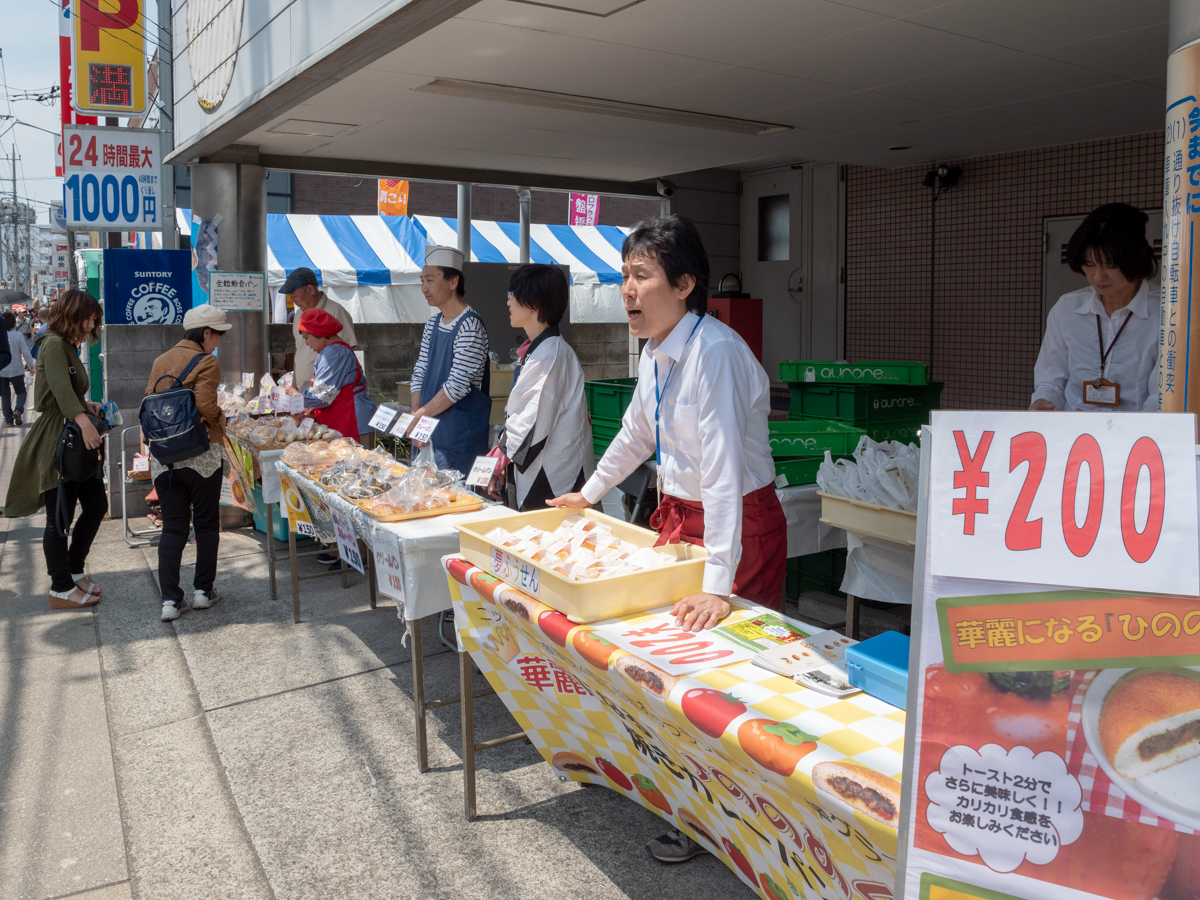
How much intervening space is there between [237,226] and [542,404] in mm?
4399

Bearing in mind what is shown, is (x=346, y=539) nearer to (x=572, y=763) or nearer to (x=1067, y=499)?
(x=572, y=763)

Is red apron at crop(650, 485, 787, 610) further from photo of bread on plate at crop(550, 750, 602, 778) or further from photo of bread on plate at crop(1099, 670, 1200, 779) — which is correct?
photo of bread on plate at crop(1099, 670, 1200, 779)

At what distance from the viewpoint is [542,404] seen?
4156 mm

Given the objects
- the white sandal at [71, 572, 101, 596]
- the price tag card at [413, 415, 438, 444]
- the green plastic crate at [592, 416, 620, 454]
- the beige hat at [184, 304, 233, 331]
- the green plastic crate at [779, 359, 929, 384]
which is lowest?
the white sandal at [71, 572, 101, 596]

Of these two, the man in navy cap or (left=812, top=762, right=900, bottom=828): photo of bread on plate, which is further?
the man in navy cap

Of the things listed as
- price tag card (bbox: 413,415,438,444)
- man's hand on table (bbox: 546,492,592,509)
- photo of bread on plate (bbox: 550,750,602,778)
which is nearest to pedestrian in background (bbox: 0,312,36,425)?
price tag card (bbox: 413,415,438,444)

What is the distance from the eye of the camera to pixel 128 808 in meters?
3.24

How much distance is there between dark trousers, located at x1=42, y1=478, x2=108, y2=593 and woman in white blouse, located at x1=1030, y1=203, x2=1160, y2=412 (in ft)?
16.4

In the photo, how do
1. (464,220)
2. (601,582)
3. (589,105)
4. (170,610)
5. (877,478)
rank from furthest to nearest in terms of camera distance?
(464,220), (589,105), (170,610), (877,478), (601,582)

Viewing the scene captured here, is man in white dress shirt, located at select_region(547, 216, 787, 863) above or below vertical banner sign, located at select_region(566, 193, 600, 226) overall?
below

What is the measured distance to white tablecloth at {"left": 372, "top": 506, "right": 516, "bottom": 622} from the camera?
10.6ft

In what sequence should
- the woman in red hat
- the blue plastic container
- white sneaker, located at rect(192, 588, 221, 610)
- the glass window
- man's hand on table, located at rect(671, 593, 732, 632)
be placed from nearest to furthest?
1. the blue plastic container
2. man's hand on table, located at rect(671, 593, 732, 632)
3. white sneaker, located at rect(192, 588, 221, 610)
4. the woman in red hat
5. the glass window

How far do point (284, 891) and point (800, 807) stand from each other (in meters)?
1.82

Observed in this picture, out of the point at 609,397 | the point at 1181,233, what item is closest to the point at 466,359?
Answer: the point at 609,397
